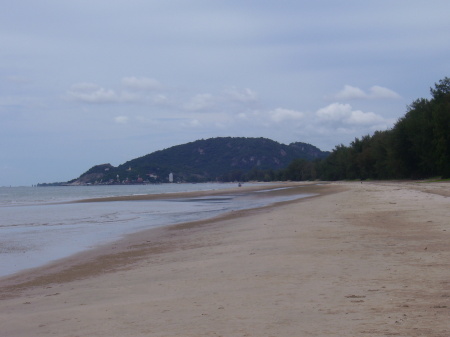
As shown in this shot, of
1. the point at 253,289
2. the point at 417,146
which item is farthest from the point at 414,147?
the point at 253,289

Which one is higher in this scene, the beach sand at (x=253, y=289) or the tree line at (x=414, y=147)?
the tree line at (x=414, y=147)

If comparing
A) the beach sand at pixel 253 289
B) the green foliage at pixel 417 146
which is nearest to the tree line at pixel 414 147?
the green foliage at pixel 417 146

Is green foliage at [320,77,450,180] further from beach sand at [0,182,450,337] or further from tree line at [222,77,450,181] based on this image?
beach sand at [0,182,450,337]

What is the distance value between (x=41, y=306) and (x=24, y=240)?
464 inches

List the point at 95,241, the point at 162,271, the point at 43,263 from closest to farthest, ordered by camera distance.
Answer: the point at 162,271, the point at 43,263, the point at 95,241

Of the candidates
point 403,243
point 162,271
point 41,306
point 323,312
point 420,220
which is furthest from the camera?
point 420,220

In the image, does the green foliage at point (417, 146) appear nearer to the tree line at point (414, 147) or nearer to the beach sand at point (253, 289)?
the tree line at point (414, 147)

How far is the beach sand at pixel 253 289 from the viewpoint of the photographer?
5410mm

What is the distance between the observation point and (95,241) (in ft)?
56.9

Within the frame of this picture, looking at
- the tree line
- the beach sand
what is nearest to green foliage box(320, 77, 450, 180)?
the tree line

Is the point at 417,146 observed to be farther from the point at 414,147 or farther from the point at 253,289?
the point at 253,289

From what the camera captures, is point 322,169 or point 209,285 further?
point 322,169

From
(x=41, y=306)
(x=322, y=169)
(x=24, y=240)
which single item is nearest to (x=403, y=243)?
(x=41, y=306)

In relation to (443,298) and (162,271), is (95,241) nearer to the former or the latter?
(162,271)
